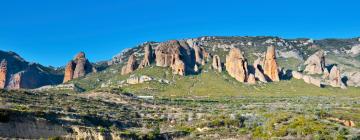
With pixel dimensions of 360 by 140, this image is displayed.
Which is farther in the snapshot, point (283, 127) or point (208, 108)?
point (208, 108)

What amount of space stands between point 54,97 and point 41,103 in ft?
59.2

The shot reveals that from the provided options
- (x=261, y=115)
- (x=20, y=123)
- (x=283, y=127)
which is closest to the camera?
(x=20, y=123)

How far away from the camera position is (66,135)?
8538 centimetres

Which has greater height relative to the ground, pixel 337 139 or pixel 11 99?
pixel 11 99

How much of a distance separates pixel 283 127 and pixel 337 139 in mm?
15383

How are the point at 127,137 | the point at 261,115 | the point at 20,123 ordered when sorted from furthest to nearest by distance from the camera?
1. the point at 261,115
2. the point at 127,137
3. the point at 20,123

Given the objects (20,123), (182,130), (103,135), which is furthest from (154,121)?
(20,123)

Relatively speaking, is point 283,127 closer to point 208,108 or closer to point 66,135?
point 66,135

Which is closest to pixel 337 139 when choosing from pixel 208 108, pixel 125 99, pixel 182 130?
pixel 182 130

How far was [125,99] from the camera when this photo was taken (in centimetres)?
15775

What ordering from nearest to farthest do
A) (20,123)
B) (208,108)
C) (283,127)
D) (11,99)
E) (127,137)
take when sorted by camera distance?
(20,123) → (127,137) → (283,127) → (11,99) → (208,108)

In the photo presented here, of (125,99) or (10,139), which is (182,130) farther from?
(125,99)

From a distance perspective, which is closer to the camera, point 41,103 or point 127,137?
point 127,137

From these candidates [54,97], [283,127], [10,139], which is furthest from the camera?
[54,97]
